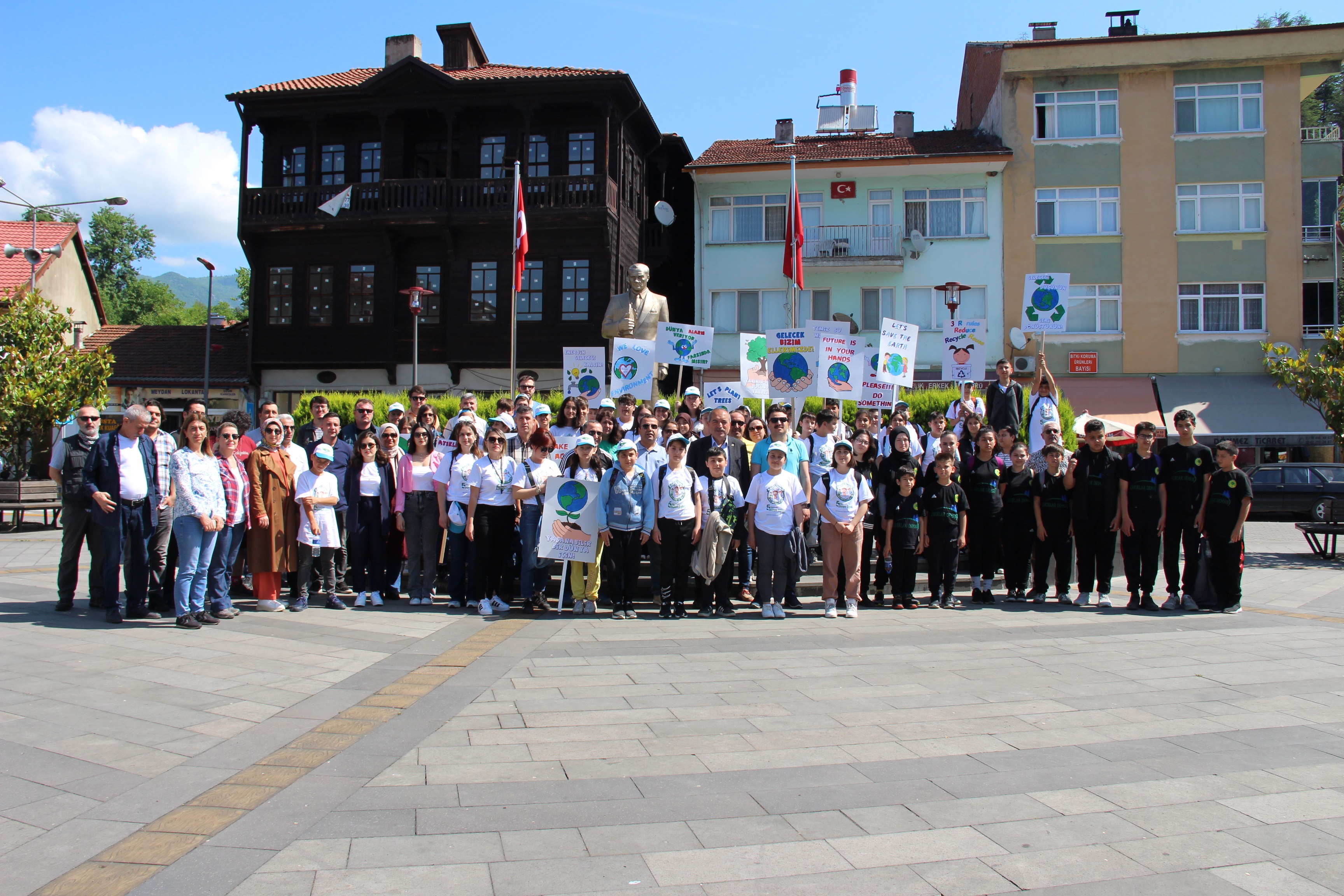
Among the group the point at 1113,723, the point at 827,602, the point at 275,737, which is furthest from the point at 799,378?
the point at 275,737

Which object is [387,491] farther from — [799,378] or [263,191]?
[263,191]

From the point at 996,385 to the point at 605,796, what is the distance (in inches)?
389

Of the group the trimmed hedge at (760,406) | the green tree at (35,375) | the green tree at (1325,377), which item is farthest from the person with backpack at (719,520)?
the green tree at (35,375)

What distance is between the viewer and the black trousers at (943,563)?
1027 cm

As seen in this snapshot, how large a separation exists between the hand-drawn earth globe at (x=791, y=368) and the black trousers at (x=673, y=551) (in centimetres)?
498

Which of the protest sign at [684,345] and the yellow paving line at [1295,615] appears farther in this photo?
the protest sign at [684,345]

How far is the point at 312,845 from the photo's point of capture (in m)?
3.78

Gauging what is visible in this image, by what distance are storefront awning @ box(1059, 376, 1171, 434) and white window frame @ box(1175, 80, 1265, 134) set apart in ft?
25.8

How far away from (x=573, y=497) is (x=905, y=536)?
11.9 ft

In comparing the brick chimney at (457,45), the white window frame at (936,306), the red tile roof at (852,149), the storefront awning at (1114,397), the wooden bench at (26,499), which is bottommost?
the wooden bench at (26,499)

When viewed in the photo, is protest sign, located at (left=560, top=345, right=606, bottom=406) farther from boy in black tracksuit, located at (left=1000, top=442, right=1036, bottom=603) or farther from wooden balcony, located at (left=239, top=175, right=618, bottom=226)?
wooden balcony, located at (left=239, top=175, right=618, bottom=226)

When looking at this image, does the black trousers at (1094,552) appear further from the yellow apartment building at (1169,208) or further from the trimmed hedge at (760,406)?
the yellow apartment building at (1169,208)

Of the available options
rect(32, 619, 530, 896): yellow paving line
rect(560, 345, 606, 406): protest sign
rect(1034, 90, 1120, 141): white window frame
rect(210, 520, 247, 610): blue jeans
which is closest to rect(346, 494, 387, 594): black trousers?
rect(210, 520, 247, 610): blue jeans

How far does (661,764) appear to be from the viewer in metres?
4.79
